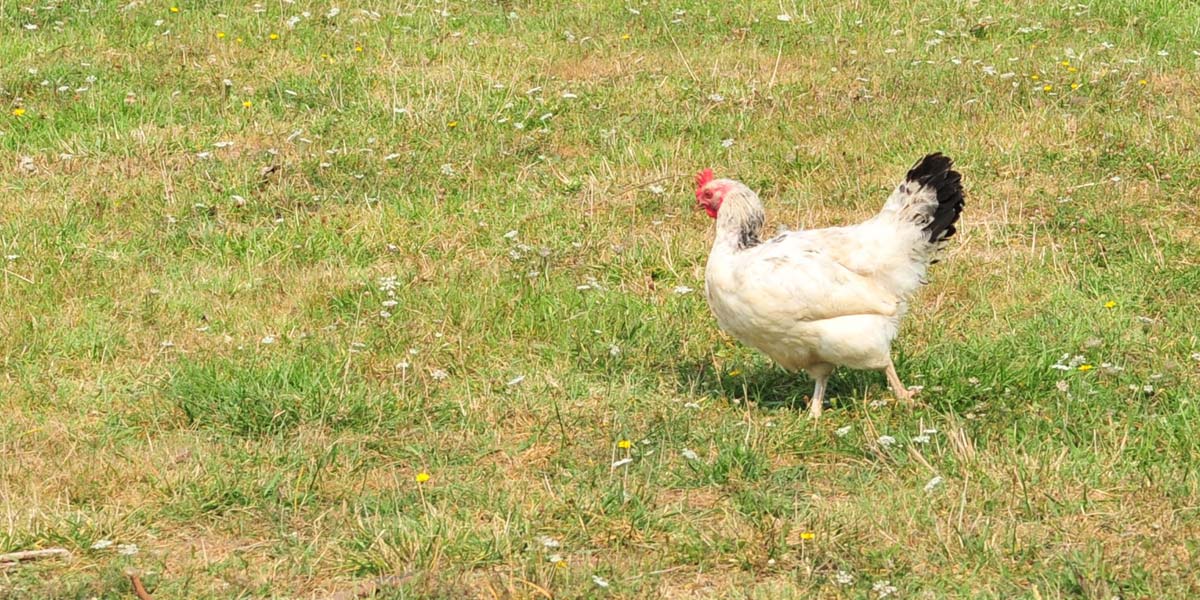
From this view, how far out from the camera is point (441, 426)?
6422 mm

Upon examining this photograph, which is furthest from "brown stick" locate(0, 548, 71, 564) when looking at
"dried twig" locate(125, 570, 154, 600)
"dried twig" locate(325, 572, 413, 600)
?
"dried twig" locate(325, 572, 413, 600)

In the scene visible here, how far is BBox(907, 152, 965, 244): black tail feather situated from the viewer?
251 inches

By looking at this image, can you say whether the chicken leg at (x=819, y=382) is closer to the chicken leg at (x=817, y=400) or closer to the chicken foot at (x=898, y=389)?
the chicken leg at (x=817, y=400)

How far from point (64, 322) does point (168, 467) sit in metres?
1.80

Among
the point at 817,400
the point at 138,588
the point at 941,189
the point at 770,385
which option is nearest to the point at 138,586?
the point at 138,588

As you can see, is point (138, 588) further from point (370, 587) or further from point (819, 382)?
point (819, 382)

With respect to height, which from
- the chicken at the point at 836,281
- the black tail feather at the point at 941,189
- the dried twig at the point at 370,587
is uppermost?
the black tail feather at the point at 941,189

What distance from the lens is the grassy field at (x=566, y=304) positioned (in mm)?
5359

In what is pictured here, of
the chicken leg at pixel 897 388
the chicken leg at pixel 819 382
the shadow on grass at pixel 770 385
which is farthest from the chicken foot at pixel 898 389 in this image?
the chicken leg at pixel 819 382

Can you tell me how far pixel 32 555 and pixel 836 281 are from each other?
3.19 m

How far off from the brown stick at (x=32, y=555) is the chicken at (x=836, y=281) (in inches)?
107

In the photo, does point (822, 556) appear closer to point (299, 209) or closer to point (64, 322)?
point (64, 322)

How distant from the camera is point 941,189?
251 inches

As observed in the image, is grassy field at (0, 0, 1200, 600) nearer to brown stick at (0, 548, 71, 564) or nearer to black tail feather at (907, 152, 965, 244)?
brown stick at (0, 548, 71, 564)
